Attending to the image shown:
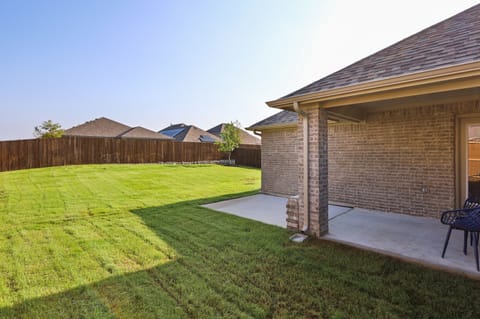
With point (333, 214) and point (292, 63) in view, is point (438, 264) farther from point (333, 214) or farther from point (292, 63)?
point (292, 63)

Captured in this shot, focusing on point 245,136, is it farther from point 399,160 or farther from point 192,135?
point 399,160

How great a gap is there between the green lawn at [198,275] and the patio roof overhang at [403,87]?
2474 mm

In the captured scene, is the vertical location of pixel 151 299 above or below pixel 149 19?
below

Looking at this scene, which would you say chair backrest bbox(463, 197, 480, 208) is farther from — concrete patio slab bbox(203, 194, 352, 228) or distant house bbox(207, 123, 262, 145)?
distant house bbox(207, 123, 262, 145)

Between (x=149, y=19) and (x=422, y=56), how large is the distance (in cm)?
935

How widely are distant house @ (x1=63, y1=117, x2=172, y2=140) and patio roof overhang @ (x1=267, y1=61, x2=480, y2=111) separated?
83.2ft

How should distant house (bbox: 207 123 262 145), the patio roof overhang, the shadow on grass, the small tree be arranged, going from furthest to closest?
distant house (bbox: 207 123 262 145)
the small tree
the patio roof overhang
the shadow on grass

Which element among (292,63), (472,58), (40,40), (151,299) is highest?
(40,40)

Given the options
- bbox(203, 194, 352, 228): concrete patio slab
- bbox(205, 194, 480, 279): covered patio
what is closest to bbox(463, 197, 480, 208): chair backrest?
bbox(205, 194, 480, 279): covered patio

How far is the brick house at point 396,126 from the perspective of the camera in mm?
3561

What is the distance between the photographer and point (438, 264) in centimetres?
342

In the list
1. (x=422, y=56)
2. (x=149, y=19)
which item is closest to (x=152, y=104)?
(x=149, y=19)

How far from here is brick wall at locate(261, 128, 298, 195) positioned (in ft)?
28.2

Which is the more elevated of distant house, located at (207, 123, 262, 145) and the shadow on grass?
distant house, located at (207, 123, 262, 145)
